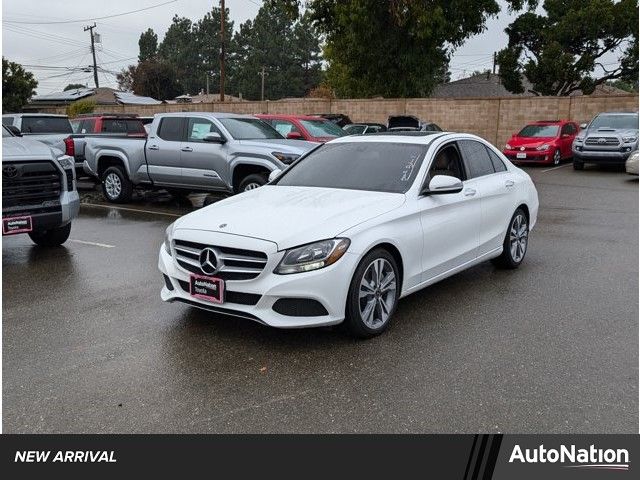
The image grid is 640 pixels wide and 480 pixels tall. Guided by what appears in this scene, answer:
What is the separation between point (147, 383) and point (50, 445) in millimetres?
802

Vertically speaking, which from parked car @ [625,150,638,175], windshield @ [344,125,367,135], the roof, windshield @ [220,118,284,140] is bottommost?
parked car @ [625,150,638,175]

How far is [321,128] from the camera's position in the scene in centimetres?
1432

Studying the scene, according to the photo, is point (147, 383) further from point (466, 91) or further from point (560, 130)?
point (466, 91)

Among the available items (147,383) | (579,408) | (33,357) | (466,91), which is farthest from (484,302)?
(466,91)

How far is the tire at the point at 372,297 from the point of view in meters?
4.57

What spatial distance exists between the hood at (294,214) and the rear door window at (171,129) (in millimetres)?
6567

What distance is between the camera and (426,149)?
578 centimetres

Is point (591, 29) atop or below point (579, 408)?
atop

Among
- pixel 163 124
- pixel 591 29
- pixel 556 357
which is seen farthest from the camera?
pixel 591 29

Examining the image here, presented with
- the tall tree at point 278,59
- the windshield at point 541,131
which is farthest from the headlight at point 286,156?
the tall tree at point 278,59

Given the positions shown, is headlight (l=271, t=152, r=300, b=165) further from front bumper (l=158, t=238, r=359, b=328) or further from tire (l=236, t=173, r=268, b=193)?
front bumper (l=158, t=238, r=359, b=328)

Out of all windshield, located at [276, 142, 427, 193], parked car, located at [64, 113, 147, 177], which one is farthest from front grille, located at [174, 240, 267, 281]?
parked car, located at [64, 113, 147, 177]

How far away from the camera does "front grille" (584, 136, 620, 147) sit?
18.0 m

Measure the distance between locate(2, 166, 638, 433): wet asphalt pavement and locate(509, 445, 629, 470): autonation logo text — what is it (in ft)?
0.65
